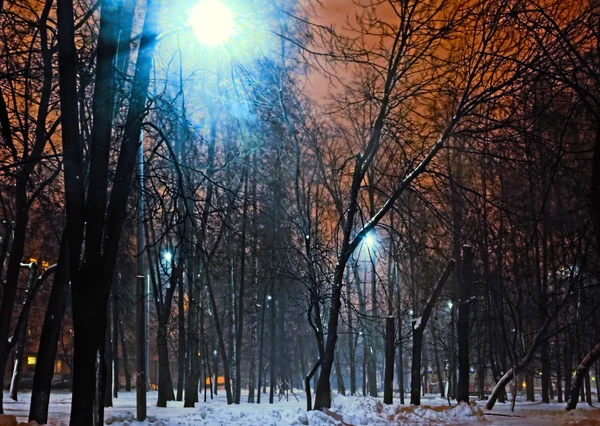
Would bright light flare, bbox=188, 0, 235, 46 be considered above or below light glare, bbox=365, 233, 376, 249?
above

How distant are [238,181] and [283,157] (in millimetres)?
4217

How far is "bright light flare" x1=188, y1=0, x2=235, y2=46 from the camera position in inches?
344

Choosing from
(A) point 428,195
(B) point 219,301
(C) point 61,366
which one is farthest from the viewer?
(C) point 61,366

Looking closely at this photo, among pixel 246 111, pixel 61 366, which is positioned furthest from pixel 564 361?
pixel 61 366

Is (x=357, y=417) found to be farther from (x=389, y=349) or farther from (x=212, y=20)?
(x=212, y=20)

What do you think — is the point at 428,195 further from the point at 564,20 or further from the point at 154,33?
the point at 154,33

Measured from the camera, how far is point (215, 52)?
9.32 m

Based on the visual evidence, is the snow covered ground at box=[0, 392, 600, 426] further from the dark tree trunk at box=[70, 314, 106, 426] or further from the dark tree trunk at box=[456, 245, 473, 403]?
the dark tree trunk at box=[70, 314, 106, 426]

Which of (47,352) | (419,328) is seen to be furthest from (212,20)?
(419,328)

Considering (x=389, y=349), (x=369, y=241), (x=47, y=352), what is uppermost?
(x=369, y=241)

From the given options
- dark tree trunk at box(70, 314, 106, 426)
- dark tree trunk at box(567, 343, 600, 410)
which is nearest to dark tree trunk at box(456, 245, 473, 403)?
dark tree trunk at box(567, 343, 600, 410)

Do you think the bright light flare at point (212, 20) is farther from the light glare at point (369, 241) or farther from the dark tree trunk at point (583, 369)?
the dark tree trunk at point (583, 369)

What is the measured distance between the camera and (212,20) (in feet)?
28.9

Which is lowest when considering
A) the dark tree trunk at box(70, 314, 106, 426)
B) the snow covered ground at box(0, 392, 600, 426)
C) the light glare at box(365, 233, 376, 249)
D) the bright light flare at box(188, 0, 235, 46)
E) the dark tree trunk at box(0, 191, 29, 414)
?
the snow covered ground at box(0, 392, 600, 426)
